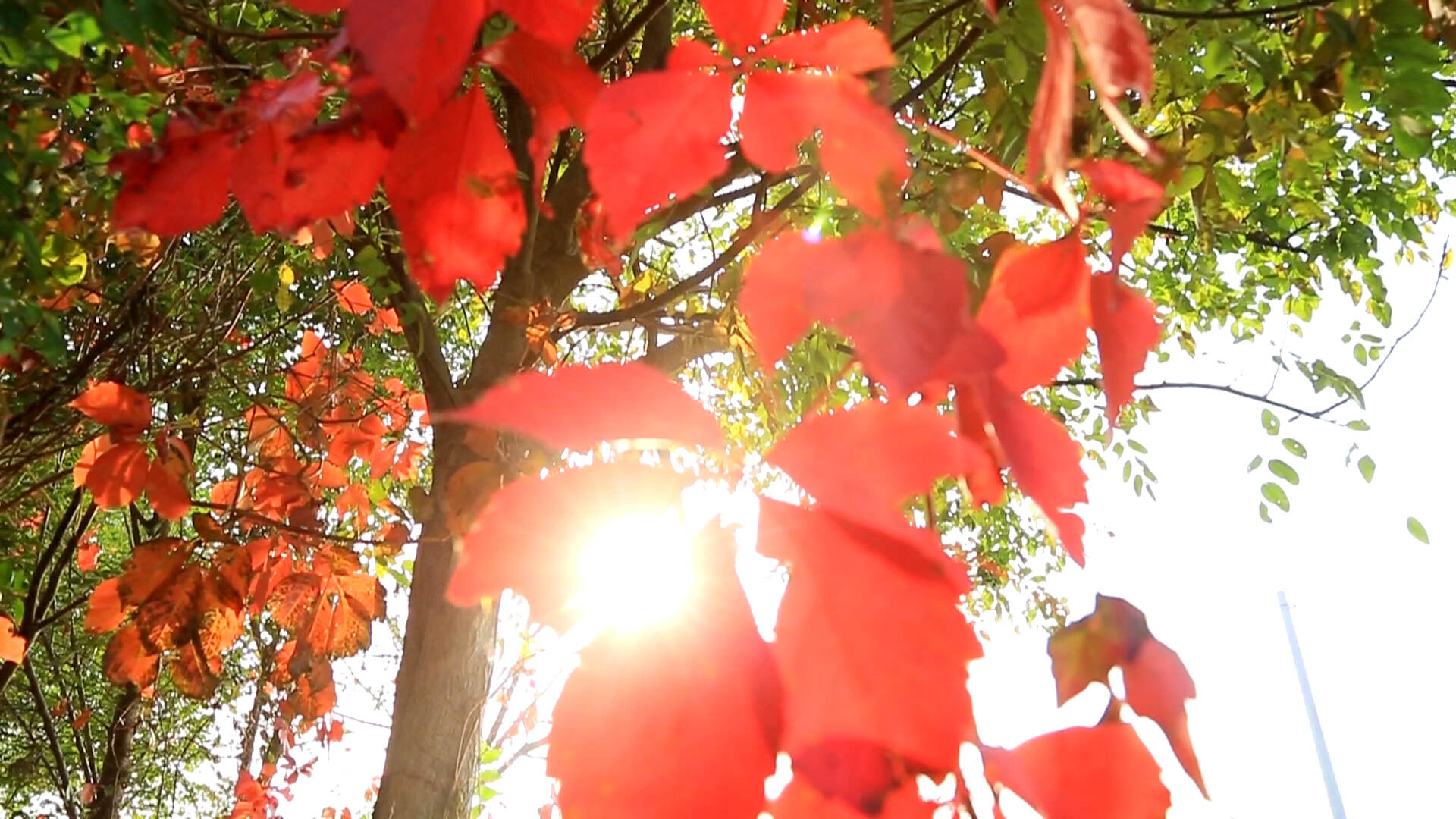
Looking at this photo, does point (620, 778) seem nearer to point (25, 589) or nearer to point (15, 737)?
point (25, 589)

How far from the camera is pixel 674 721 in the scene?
0.91 ft

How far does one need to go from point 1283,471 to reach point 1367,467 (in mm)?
160

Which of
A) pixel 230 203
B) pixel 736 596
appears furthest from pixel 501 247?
pixel 230 203

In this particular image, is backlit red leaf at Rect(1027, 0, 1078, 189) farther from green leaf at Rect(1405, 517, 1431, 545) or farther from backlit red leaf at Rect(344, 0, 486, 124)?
green leaf at Rect(1405, 517, 1431, 545)

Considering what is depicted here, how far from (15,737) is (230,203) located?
4.31m

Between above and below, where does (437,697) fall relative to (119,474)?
below

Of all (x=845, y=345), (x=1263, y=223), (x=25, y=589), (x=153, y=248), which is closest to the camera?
(x=153, y=248)

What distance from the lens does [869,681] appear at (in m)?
0.27

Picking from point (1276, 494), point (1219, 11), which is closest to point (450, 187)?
point (1219, 11)

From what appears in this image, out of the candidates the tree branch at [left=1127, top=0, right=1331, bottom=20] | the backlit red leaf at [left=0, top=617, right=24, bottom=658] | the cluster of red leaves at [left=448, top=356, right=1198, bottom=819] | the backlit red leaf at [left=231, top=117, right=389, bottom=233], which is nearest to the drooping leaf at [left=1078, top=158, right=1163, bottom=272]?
the cluster of red leaves at [left=448, top=356, right=1198, bottom=819]

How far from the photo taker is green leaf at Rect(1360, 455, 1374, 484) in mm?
2014

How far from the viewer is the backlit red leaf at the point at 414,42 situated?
328 mm

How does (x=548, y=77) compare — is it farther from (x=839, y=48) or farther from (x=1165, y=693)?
(x=1165, y=693)

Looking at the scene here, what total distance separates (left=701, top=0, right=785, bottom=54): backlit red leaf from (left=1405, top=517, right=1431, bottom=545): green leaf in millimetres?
1886
